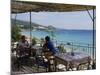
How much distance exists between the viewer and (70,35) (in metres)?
2.33

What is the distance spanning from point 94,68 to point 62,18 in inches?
28.2

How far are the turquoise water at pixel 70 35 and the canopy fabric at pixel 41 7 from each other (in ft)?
0.78

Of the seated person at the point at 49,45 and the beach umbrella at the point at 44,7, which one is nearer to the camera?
the beach umbrella at the point at 44,7

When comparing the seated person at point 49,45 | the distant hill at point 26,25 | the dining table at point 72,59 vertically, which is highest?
the distant hill at point 26,25

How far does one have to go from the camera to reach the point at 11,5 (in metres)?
2.14

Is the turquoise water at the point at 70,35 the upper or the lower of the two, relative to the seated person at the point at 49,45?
upper

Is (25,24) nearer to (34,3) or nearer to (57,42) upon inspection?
(34,3)

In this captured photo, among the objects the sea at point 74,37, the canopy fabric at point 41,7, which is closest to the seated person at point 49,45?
the sea at point 74,37

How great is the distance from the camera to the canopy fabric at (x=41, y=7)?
215 centimetres

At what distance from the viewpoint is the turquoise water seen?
2230 millimetres

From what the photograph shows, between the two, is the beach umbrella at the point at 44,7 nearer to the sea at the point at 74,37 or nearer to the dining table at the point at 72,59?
the sea at the point at 74,37

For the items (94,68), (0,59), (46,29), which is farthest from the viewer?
(94,68)

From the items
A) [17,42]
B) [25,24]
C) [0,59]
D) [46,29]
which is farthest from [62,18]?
[0,59]

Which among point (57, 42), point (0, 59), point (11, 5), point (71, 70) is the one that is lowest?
point (71, 70)
